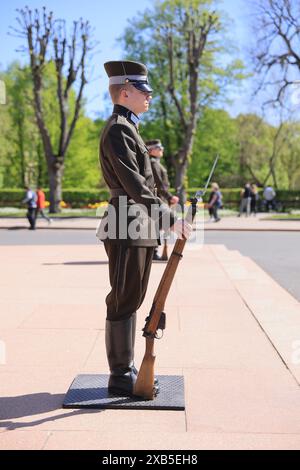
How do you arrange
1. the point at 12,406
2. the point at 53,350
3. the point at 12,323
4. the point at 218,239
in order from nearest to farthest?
the point at 12,406 < the point at 53,350 < the point at 12,323 < the point at 218,239

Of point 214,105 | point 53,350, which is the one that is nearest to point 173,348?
point 53,350

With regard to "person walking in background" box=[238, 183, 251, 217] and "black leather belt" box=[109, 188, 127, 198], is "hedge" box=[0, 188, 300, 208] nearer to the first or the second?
"person walking in background" box=[238, 183, 251, 217]

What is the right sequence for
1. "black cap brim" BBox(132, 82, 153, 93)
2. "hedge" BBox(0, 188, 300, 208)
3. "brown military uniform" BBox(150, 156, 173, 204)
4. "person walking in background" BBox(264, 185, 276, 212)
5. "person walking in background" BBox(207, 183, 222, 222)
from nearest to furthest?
"black cap brim" BBox(132, 82, 153, 93), "brown military uniform" BBox(150, 156, 173, 204), "person walking in background" BBox(207, 183, 222, 222), "person walking in background" BBox(264, 185, 276, 212), "hedge" BBox(0, 188, 300, 208)

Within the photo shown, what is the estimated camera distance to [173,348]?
16.3 ft

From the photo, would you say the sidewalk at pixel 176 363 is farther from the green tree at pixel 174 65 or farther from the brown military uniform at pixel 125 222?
the green tree at pixel 174 65

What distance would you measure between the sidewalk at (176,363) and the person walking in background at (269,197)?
83.1 ft

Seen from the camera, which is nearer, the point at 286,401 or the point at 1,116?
the point at 286,401

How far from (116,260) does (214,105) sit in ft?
135

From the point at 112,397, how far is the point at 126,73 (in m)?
2.01

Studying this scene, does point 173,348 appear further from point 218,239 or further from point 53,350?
point 218,239

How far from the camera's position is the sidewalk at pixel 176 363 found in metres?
3.19

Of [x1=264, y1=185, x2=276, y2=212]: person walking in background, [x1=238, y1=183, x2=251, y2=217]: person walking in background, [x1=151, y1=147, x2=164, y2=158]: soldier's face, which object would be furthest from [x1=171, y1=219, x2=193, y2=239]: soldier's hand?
[x1=264, y1=185, x2=276, y2=212]: person walking in background

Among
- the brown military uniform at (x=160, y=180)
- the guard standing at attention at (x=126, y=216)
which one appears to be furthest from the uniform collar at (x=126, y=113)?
the brown military uniform at (x=160, y=180)

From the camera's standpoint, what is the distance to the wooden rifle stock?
3.68 m
